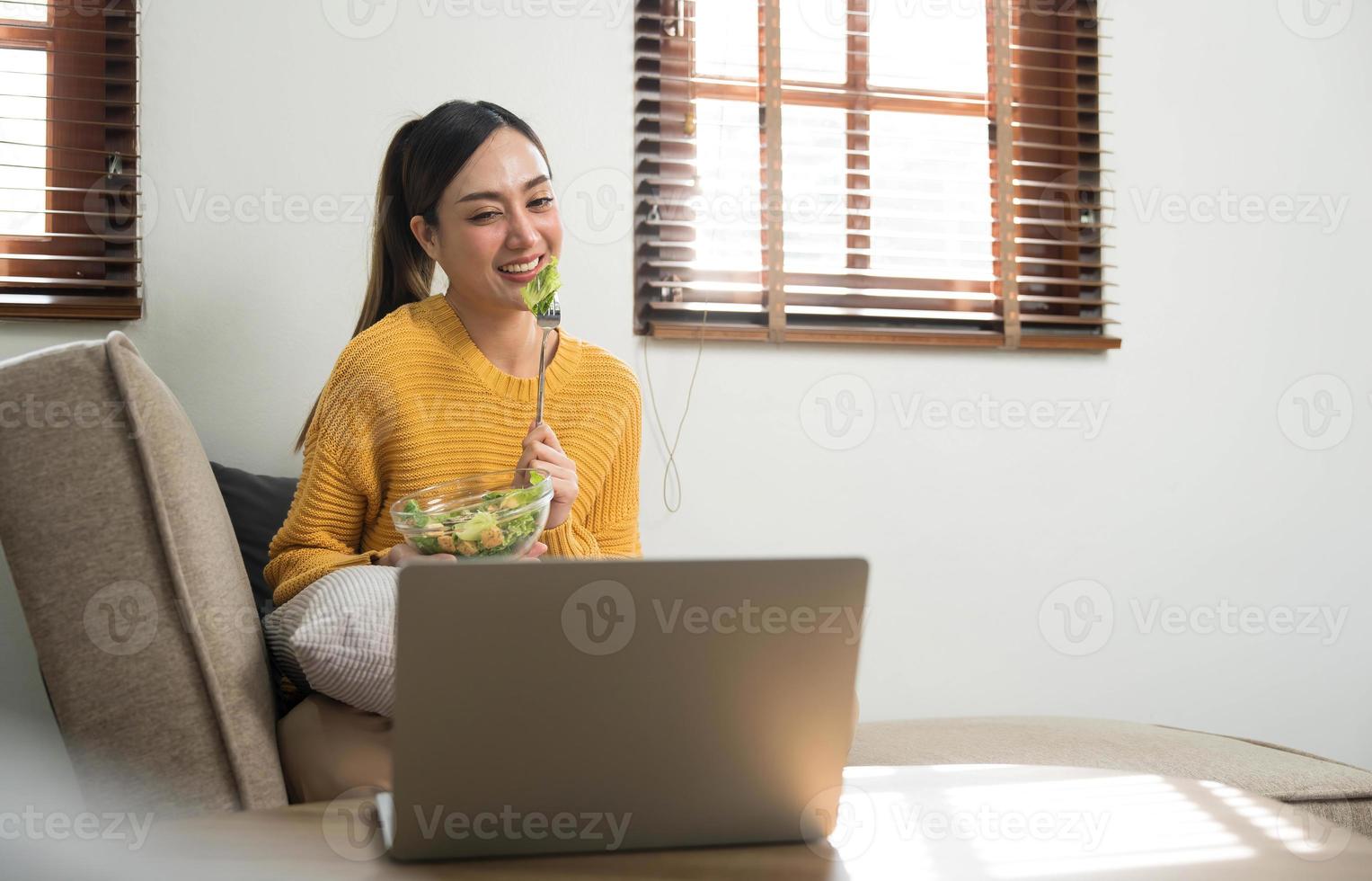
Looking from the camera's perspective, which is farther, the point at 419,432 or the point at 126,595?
the point at 419,432

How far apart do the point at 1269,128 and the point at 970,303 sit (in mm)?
870

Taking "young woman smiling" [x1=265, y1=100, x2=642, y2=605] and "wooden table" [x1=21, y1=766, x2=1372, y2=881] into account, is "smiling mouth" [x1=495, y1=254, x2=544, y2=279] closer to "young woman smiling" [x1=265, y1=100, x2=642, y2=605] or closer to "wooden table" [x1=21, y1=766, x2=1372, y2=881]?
"young woman smiling" [x1=265, y1=100, x2=642, y2=605]

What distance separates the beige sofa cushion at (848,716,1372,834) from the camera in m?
1.56

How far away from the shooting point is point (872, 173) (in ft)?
7.49

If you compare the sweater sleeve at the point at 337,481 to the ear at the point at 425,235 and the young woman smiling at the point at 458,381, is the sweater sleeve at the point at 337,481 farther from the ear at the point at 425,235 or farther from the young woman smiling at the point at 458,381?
the ear at the point at 425,235

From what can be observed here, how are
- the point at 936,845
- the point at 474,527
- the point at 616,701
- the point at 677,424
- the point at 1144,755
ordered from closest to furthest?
the point at 616,701 → the point at 936,845 → the point at 474,527 → the point at 1144,755 → the point at 677,424

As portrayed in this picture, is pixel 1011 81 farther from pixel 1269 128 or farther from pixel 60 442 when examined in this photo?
pixel 60 442

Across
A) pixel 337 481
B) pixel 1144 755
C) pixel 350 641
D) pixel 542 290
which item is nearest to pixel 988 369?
pixel 1144 755

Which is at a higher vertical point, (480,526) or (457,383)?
(457,383)

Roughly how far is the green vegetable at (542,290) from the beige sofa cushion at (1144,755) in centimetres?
87

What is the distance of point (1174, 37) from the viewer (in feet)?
8.00

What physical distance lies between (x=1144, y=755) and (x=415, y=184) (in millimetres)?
1453

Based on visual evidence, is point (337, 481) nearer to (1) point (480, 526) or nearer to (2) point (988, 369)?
(1) point (480, 526)

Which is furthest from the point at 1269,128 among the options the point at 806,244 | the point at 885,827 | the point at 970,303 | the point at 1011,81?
the point at 885,827
